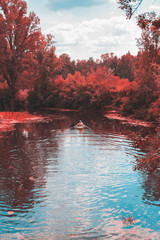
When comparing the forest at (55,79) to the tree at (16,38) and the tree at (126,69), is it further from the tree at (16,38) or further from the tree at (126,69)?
the tree at (126,69)

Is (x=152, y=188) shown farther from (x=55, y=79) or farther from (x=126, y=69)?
(x=126, y=69)

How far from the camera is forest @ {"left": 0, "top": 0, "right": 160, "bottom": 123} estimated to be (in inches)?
1055

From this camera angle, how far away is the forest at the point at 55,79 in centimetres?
2680

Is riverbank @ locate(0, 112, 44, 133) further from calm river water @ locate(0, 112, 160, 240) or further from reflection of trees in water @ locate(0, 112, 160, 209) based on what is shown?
calm river water @ locate(0, 112, 160, 240)

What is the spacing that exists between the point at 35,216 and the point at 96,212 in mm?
1389

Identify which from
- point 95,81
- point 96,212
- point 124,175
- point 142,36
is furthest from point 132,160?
point 95,81

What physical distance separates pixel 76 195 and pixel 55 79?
4049 cm

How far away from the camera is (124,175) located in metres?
8.63

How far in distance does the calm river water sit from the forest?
12.9 m

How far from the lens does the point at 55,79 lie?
46.2m

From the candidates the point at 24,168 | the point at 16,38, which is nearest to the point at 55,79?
the point at 16,38

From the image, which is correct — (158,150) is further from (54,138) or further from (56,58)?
(56,58)

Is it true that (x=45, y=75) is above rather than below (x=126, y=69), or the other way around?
below

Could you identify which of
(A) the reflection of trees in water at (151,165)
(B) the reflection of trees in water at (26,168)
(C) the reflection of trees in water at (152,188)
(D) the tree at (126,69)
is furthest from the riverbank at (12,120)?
(D) the tree at (126,69)
